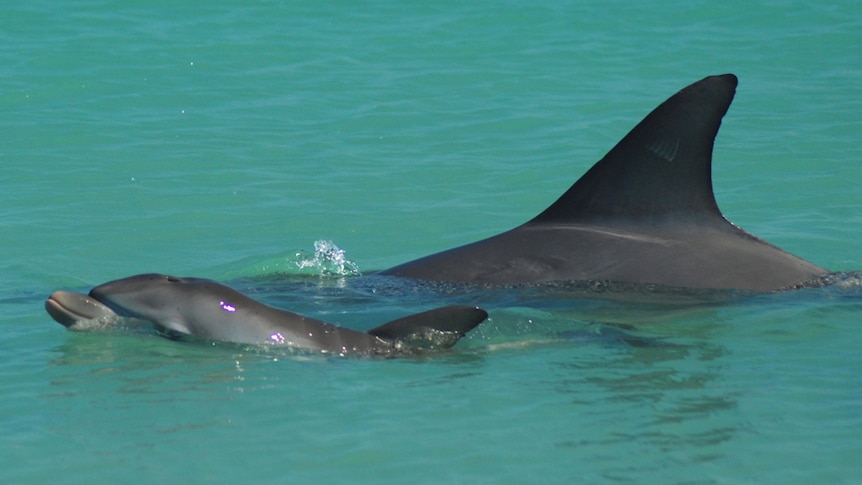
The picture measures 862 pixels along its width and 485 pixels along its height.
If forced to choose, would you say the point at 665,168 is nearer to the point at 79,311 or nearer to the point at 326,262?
the point at 326,262

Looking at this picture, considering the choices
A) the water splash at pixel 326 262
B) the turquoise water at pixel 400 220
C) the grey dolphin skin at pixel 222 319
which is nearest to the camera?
the turquoise water at pixel 400 220

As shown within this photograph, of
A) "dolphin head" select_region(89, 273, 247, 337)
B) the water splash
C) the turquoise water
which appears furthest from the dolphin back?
the water splash

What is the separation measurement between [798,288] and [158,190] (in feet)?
22.6

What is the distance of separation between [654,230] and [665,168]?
43cm

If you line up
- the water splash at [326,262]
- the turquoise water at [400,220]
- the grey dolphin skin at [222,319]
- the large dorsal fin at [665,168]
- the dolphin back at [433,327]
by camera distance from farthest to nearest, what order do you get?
the water splash at [326,262], the large dorsal fin at [665,168], the grey dolphin skin at [222,319], the dolphin back at [433,327], the turquoise water at [400,220]

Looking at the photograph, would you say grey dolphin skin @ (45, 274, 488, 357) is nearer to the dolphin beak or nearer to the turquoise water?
the dolphin beak

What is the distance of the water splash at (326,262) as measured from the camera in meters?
9.41

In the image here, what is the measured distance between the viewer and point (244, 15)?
22.4m

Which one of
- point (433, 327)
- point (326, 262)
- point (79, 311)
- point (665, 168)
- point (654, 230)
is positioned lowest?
point (433, 327)

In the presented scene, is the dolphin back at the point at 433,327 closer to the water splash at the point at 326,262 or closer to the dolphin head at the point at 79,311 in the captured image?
the dolphin head at the point at 79,311

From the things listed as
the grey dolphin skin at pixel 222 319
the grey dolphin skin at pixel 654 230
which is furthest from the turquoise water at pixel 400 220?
the grey dolphin skin at pixel 654 230

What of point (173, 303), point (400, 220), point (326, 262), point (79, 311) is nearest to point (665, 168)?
point (326, 262)

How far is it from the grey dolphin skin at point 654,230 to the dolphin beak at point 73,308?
2.35 meters

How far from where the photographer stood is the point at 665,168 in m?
8.08
